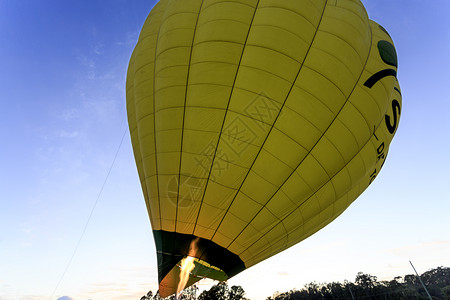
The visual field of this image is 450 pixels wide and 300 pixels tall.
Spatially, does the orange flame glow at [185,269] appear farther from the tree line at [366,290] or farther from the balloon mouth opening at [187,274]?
the tree line at [366,290]

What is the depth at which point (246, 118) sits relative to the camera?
488 cm

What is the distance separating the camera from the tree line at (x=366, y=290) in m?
54.8

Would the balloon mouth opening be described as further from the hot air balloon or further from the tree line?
the tree line

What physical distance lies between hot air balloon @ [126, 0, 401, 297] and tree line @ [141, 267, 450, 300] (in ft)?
173

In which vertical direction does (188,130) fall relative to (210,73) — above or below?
below

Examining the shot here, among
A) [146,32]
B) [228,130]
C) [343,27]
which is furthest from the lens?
[146,32]

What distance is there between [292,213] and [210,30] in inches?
165

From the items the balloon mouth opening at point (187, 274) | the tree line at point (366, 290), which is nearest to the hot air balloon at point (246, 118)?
the balloon mouth opening at point (187, 274)

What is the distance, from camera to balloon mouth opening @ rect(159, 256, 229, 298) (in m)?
5.61

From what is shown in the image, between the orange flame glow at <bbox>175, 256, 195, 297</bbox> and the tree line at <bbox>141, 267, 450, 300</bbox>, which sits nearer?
the orange flame glow at <bbox>175, 256, 195, 297</bbox>

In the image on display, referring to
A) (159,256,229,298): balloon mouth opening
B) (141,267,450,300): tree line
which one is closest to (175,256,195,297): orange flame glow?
(159,256,229,298): balloon mouth opening

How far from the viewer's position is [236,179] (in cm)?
504

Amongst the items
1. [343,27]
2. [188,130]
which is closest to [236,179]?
[188,130]

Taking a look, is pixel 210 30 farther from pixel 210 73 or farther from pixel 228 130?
pixel 228 130
